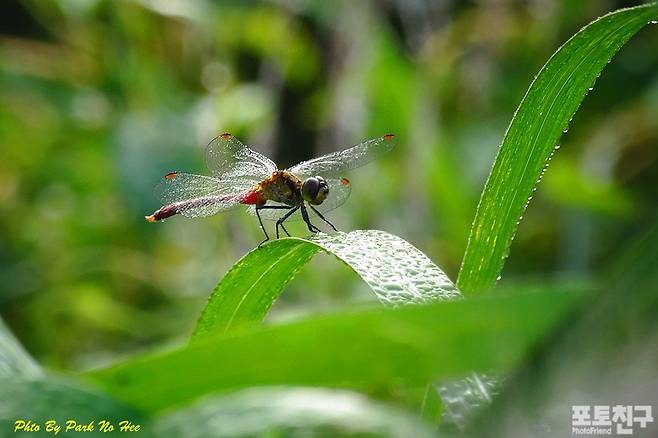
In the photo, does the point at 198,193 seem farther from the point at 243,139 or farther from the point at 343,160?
the point at 243,139

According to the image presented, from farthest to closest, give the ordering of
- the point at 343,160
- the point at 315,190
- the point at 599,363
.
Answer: the point at 343,160
the point at 315,190
the point at 599,363

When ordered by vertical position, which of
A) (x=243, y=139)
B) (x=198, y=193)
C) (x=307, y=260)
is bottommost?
A: (x=307, y=260)

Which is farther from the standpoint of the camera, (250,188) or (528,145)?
(250,188)

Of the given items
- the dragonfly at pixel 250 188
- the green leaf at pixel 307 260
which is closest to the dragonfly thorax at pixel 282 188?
the dragonfly at pixel 250 188

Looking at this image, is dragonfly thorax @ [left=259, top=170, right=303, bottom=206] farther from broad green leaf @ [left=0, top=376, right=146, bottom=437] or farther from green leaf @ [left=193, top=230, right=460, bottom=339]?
broad green leaf @ [left=0, top=376, right=146, bottom=437]

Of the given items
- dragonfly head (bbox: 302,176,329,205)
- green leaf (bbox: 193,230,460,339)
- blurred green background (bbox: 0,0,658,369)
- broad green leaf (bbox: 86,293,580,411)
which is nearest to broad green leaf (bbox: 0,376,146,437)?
broad green leaf (bbox: 86,293,580,411)

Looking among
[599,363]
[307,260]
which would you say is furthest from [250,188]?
[599,363]

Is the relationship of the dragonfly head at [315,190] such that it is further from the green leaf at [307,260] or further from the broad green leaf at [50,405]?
the broad green leaf at [50,405]
